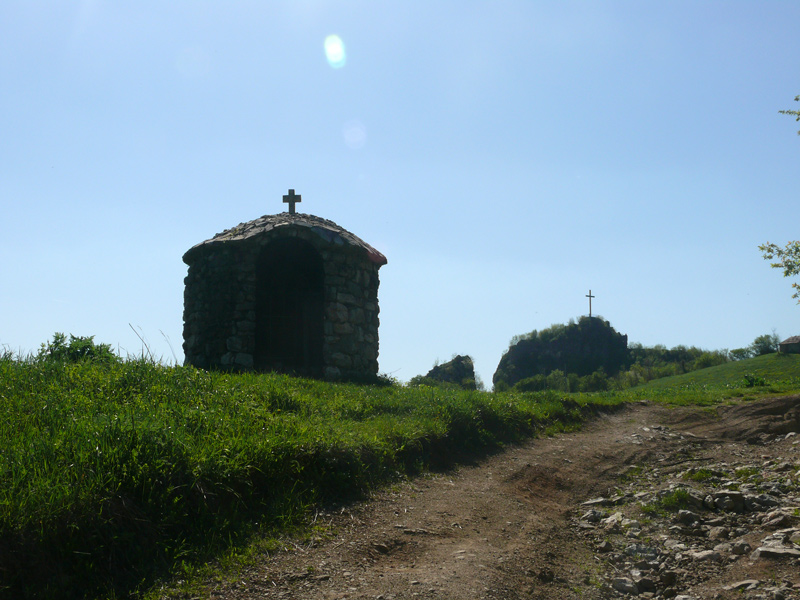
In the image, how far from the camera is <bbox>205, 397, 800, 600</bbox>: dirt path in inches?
139

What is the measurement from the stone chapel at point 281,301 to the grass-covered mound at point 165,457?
138 inches

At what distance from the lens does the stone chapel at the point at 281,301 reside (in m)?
11.2

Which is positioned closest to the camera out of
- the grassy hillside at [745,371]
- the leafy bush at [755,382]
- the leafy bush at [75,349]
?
the leafy bush at [75,349]

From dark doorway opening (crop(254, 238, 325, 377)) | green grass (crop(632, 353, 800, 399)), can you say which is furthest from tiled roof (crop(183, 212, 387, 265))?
green grass (crop(632, 353, 800, 399))

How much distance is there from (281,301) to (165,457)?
29.2 feet

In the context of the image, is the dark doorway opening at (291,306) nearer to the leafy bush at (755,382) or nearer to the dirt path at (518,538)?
the dirt path at (518,538)

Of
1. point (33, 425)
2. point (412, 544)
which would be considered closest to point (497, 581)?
point (412, 544)

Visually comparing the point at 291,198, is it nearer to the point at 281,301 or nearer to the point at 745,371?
the point at 281,301

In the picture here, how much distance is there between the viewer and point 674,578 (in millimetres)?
3758

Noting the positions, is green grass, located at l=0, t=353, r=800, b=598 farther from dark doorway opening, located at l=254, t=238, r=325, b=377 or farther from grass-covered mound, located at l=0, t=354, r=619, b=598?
dark doorway opening, located at l=254, t=238, r=325, b=377

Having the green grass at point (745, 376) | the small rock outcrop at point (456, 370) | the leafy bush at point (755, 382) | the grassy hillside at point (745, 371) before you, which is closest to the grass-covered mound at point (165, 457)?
the leafy bush at point (755, 382)

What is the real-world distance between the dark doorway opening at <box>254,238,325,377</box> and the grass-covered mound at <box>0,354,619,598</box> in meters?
4.81

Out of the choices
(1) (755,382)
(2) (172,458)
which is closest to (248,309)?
(2) (172,458)

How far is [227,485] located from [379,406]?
335cm
